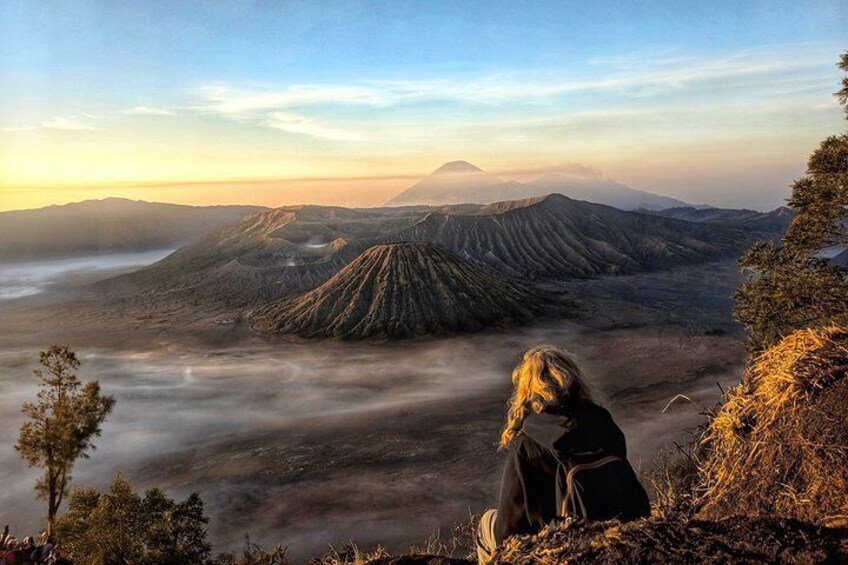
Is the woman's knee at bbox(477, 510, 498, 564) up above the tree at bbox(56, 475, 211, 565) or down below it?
above

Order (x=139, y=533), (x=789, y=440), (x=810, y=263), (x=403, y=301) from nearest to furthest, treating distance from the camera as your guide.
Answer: (x=789, y=440) < (x=139, y=533) < (x=810, y=263) < (x=403, y=301)

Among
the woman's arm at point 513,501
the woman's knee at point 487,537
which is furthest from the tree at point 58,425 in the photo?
the woman's arm at point 513,501

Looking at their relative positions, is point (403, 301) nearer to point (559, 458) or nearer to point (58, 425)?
point (58, 425)

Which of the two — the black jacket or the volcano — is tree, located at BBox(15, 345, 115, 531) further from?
the volcano

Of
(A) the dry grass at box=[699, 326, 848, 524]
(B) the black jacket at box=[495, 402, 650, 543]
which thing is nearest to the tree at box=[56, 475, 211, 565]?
(B) the black jacket at box=[495, 402, 650, 543]

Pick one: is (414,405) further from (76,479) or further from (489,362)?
(76,479)

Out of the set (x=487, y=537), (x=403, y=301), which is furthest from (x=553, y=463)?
(x=403, y=301)
